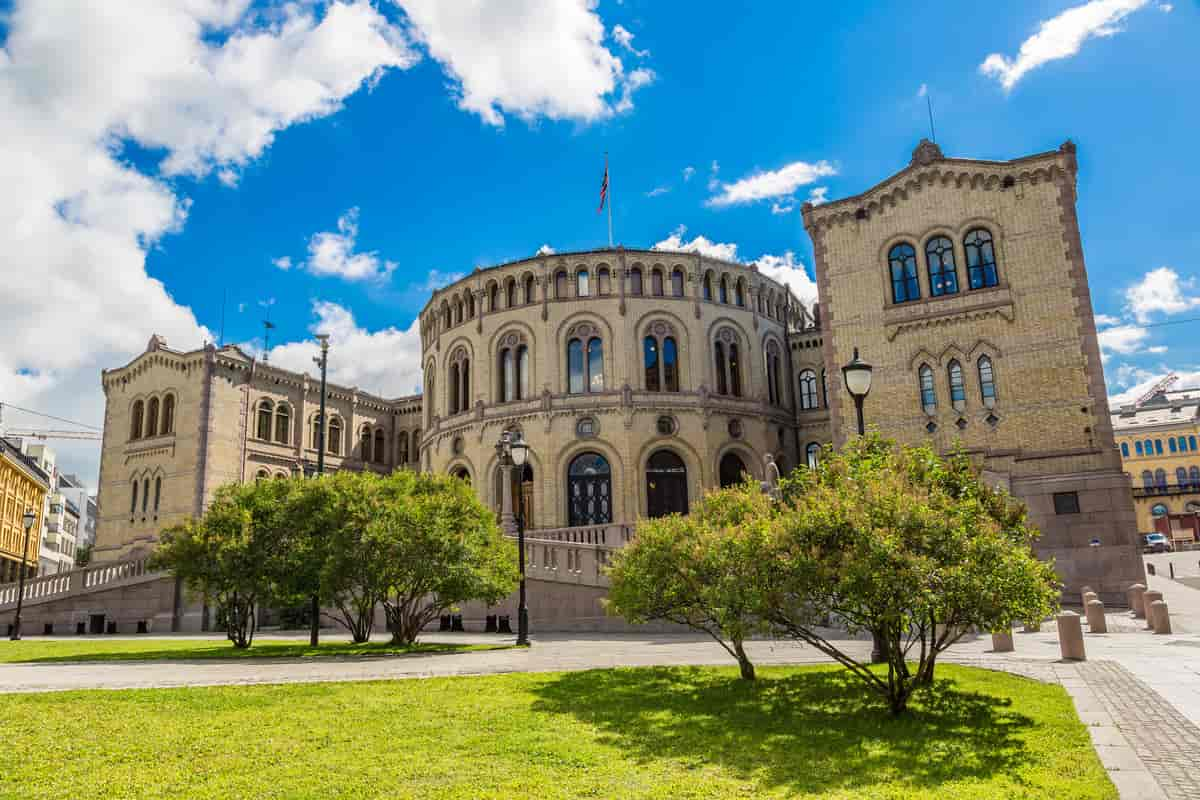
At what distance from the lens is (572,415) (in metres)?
40.8

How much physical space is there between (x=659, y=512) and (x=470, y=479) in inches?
406

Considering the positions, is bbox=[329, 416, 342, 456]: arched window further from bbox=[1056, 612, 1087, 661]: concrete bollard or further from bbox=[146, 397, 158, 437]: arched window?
bbox=[1056, 612, 1087, 661]: concrete bollard

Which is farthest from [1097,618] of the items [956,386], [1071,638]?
[956,386]

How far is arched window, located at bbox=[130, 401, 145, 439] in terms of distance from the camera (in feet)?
164

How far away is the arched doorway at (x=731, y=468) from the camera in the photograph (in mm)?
41781

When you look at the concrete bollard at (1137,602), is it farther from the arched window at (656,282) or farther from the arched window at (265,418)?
the arched window at (265,418)

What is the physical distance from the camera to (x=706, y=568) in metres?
12.9

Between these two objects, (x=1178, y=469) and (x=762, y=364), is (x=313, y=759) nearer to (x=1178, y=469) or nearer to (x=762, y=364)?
(x=762, y=364)

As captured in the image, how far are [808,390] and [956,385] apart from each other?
1556 cm

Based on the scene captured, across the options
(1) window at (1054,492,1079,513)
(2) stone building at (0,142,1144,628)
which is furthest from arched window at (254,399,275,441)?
(1) window at (1054,492,1079,513)

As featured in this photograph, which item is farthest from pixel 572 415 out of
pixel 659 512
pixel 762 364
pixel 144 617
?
pixel 144 617

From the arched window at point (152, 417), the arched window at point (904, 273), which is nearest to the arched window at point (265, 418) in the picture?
the arched window at point (152, 417)

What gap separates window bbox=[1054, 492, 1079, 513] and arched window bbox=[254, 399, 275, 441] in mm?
42389

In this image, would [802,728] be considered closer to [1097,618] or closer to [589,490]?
[1097,618]
